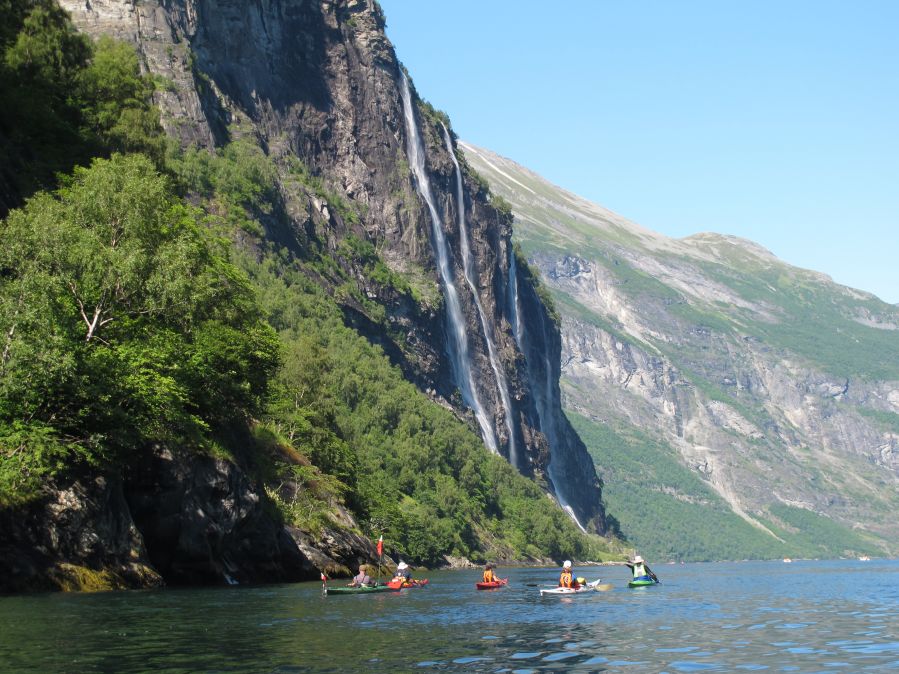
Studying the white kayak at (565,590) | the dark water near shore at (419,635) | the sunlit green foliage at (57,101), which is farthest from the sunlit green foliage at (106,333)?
the white kayak at (565,590)

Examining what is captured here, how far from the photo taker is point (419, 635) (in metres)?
35.5

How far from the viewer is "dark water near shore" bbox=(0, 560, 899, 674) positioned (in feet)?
91.1

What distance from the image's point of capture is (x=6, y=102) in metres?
Answer: 74.4

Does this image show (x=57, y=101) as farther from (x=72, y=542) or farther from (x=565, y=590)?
(x=565, y=590)

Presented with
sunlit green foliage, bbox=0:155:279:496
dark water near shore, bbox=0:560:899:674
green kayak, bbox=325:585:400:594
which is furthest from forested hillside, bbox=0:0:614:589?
green kayak, bbox=325:585:400:594

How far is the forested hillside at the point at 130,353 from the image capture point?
44.0 meters

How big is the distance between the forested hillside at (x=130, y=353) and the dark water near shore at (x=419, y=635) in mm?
6484

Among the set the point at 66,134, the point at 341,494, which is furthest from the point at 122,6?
the point at 341,494

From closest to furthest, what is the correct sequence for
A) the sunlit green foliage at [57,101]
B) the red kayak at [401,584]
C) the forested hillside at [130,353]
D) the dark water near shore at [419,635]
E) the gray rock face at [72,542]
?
the dark water near shore at [419,635] < the gray rock face at [72,542] < the forested hillside at [130,353] < the red kayak at [401,584] < the sunlit green foliage at [57,101]

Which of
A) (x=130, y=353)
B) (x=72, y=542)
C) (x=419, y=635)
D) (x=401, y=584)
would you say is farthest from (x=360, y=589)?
(x=419, y=635)

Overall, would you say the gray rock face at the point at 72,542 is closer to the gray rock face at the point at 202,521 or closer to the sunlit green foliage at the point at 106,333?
the sunlit green foliage at the point at 106,333

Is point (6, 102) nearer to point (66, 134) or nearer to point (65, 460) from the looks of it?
point (66, 134)

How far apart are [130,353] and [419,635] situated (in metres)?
21.8

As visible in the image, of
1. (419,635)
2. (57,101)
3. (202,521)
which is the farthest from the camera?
(57,101)
